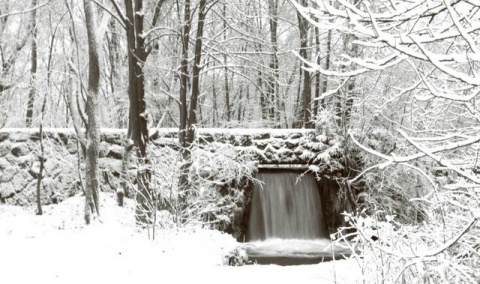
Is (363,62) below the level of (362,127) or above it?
below

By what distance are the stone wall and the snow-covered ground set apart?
7.26 ft

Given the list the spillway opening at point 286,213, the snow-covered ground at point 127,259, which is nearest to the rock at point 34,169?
the snow-covered ground at point 127,259

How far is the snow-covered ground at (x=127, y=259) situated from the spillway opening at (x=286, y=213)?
273 cm

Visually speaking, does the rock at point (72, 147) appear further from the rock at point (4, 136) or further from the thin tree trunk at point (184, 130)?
the thin tree trunk at point (184, 130)

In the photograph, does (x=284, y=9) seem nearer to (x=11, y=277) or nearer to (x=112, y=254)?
(x=112, y=254)

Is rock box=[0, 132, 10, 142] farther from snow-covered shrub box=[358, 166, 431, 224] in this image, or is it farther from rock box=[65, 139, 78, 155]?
snow-covered shrub box=[358, 166, 431, 224]

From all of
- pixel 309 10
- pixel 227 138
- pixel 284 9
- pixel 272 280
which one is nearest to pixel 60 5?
pixel 227 138

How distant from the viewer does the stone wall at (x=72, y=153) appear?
13.5 m

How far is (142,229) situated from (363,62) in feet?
25.8

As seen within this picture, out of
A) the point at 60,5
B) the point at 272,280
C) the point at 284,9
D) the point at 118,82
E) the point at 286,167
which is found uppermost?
the point at 284,9

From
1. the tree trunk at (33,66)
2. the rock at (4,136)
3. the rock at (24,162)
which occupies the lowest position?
the rock at (24,162)

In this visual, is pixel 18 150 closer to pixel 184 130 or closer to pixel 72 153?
pixel 72 153

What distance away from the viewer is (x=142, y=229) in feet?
31.0

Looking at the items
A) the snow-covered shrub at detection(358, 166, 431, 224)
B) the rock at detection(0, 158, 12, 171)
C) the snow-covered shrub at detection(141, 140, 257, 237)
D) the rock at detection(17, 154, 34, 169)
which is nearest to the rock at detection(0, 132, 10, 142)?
the rock at detection(0, 158, 12, 171)
